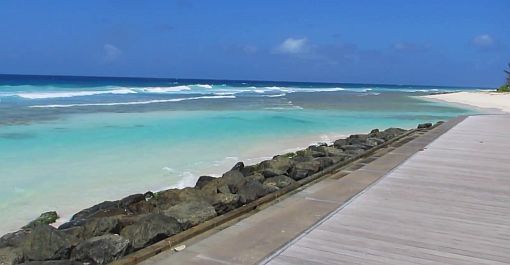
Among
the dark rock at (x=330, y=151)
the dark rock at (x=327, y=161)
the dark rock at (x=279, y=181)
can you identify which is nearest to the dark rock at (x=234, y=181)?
the dark rock at (x=279, y=181)

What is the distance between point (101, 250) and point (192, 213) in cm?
119

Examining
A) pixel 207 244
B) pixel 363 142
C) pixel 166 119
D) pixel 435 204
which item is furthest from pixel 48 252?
pixel 166 119

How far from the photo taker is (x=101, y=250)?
3957mm

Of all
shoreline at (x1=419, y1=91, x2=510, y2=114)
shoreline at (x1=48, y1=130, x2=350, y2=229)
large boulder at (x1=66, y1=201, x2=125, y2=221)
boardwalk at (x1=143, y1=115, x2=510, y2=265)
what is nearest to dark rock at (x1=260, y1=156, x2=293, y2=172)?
shoreline at (x1=48, y1=130, x2=350, y2=229)

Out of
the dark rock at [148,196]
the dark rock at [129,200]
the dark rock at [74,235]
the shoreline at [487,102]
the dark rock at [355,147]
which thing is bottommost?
the dark rock at [148,196]

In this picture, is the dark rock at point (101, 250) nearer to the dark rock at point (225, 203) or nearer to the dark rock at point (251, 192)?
the dark rock at point (225, 203)

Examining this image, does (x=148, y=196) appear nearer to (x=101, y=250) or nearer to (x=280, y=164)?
(x=280, y=164)

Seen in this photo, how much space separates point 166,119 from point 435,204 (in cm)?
1760

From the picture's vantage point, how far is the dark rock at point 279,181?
650 centimetres

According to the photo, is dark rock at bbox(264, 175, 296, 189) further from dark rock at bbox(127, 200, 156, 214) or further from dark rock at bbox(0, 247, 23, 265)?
dark rock at bbox(0, 247, 23, 265)

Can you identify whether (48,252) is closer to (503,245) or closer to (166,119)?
(503,245)

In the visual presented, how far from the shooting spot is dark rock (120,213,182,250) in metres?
4.30

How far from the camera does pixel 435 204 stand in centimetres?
503

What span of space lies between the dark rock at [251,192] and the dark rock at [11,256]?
240 centimetres
